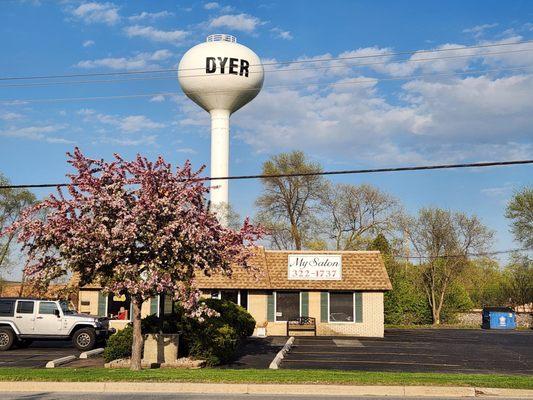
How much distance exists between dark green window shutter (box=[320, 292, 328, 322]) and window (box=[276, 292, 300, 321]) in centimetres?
125

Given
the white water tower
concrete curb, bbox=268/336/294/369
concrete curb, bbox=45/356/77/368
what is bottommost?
concrete curb, bbox=45/356/77/368

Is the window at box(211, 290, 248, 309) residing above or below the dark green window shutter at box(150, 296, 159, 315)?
above

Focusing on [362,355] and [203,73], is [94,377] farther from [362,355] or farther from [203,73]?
[203,73]

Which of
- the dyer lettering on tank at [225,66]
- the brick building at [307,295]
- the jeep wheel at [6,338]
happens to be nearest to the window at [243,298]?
the brick building at [307,295]

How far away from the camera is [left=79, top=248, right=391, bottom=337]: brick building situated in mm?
33469

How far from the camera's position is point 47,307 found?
2517 cm

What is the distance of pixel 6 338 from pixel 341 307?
16914mm

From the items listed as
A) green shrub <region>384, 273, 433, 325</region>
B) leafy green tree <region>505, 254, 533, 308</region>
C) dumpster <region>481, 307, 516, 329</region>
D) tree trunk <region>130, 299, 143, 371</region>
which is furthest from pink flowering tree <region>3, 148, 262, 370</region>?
leafy green tree <region>505, 254, 533, 308</region>

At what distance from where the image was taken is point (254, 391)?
1503 centimetres

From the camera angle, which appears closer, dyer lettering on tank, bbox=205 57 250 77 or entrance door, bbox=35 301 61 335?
entrance door, bbox=35 301 61 335

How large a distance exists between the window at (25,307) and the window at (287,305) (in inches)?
530

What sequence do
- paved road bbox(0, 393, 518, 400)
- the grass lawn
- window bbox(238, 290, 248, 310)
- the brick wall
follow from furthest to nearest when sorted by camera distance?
window bbox(238, 290, 248, 310) < the brick wall < the grass lawn < paved road bbox(0, 393, 518, 400)

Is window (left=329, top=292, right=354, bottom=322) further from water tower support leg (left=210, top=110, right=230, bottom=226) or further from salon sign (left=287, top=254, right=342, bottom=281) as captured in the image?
water tower support leg (left=210, top=110, right=230, bottom=226)

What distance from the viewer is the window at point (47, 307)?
2514cm
